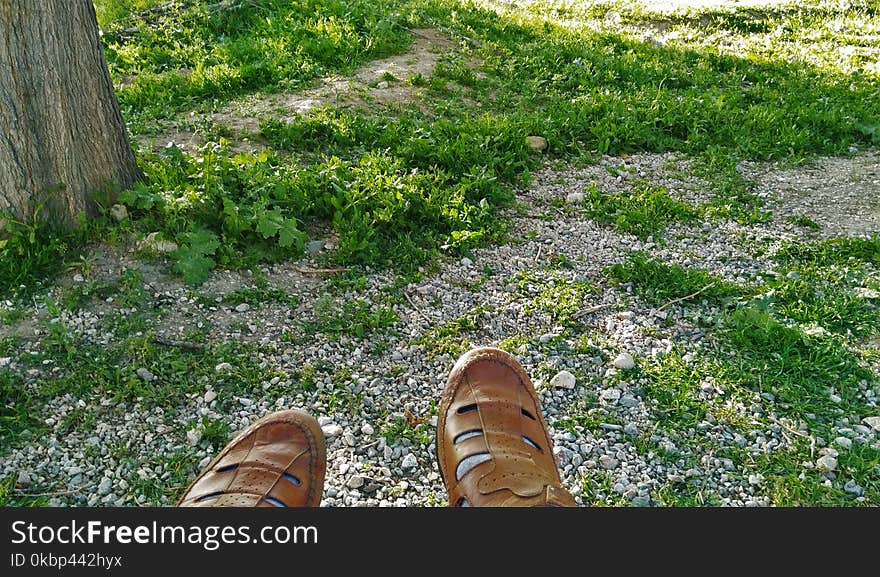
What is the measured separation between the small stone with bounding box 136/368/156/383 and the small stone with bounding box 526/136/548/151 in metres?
4.52

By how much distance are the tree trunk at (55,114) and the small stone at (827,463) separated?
4848 millimetres

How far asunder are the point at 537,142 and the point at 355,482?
466cm

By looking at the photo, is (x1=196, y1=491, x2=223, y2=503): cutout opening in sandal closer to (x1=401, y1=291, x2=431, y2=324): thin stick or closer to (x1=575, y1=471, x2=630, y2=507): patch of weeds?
(x1=575, y1=471, x2=630, y2=507): patch of weeds

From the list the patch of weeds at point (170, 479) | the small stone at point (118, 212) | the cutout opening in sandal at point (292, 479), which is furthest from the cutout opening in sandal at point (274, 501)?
the small stone at point (118, 212)

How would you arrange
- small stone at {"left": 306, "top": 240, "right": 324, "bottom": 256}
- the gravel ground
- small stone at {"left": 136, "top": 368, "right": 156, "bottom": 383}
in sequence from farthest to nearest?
small stone at {"left": 306, "top": 240, "right": 324, "bottom": 256}, small stone at {"left": 136, "top": 368, "right": 156, "bottom": 383}, the gravel ground

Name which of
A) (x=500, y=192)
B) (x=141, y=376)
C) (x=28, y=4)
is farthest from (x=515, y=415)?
(x=28, y=4)

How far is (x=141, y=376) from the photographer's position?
13.3ft

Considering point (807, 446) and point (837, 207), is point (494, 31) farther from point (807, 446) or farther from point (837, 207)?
point (807, 446)

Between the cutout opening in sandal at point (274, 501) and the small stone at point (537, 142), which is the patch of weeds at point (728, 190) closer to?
the small stone at point (537, 142)

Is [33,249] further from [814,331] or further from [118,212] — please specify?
[814,331]

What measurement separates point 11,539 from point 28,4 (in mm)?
3184

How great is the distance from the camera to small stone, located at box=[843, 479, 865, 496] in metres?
3.60

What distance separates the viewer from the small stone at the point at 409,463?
3.71 meters

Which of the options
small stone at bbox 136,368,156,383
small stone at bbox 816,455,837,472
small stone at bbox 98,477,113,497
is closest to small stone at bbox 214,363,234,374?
small stone at bbox 136,368,156,383
